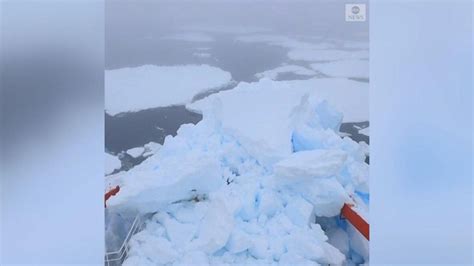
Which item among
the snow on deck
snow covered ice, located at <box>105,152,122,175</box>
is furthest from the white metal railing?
the snow on deck

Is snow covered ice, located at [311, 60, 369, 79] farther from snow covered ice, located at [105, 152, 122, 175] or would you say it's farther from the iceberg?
snow covered ice, located at [105, 152, 122, 175]

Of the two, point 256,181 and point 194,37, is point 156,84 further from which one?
point 256,181

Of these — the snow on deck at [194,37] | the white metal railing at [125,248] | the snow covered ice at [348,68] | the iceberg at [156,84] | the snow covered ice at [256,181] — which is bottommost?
the white metal railing at [125,248]

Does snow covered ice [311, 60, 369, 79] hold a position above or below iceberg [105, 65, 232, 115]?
above

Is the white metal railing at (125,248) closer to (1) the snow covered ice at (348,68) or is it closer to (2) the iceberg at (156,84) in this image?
(2) the iceberg at (156,84)

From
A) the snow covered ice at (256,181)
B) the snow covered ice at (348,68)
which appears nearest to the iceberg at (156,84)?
the snow covered ice at (256,181)

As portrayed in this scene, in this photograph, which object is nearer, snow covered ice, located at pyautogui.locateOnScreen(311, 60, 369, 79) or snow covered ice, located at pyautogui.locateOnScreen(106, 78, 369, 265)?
snow covered ice, located at pyautogui.locateOnScreen(106, 78, 369, 265)

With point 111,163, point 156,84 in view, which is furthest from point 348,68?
point 111,163
